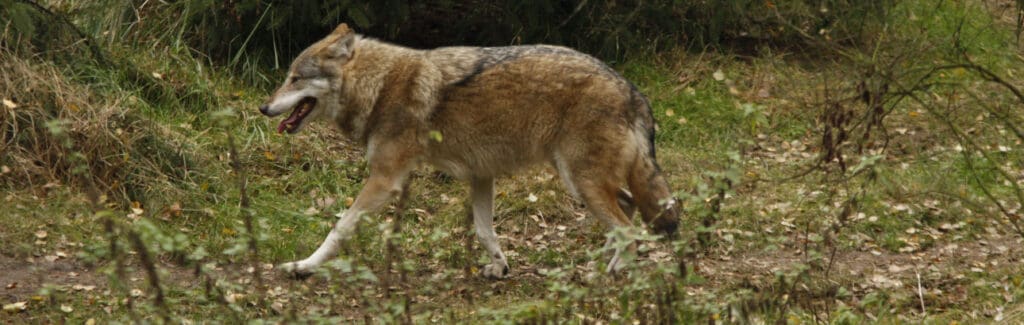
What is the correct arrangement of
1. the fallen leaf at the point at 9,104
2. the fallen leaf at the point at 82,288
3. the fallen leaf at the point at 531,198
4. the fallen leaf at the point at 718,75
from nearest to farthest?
the fallen leaf at the point at 82,288 → the fallen leaf at the point at 9,104 → the fallen leaf at the point at 531,198 → the fallen leaf at the point at 718,75

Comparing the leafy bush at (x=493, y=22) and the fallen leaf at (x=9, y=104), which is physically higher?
the fallen leaf at (x=9, y=104)

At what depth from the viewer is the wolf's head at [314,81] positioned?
7.28 meters

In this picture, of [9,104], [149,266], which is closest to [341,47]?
[9,104]

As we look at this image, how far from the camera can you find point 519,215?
8.57 metres

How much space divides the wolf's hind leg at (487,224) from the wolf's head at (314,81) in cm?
100

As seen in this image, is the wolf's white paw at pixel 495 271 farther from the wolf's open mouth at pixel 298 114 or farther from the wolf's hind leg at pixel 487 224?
the wolf's open mouth at pixel 298 114

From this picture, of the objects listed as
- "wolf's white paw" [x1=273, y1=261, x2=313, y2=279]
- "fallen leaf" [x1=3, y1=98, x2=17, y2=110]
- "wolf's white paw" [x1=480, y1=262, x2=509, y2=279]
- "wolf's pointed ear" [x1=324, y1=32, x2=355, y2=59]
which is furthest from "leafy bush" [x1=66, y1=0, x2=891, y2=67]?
"wolf's white paw" [x1=273, y1=261, x2=313, y2=279]

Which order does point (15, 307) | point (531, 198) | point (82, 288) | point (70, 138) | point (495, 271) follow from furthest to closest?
point (531, 198), point (70, 138), point (495, 271), point (82, 288), point (15, 307)

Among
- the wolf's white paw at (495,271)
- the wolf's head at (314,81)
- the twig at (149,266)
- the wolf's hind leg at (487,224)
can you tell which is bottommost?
the wolf's white paw at (495,271)

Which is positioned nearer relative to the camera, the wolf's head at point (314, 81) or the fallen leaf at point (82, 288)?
the fallen leaf at point (82, 288)

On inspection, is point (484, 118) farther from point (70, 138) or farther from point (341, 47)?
point (70, 138)

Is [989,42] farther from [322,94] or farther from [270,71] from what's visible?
[322,94]

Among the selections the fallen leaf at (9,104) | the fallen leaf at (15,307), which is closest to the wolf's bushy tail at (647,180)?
the fallen leaf at (15,307)

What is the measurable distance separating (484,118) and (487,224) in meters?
0.71
